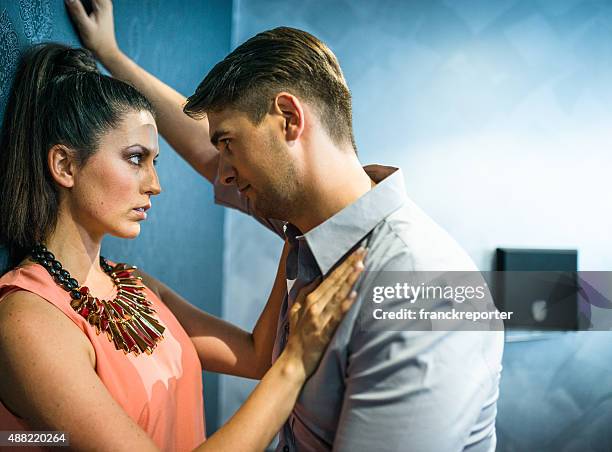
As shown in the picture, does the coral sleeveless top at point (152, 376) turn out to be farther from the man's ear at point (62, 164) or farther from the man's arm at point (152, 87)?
the man's arm at point (152, 87)

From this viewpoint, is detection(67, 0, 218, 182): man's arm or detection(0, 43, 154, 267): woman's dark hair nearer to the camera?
detection(0, 43, 154, 267): woman's dark hair

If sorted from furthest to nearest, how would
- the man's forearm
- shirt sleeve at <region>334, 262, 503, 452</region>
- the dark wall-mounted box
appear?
the dark wall-mounted box
the man's forearm
shirt sleeve at <region>334, 262, 503, 452</region>

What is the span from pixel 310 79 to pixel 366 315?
366mm

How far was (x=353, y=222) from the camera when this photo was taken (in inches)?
35.3

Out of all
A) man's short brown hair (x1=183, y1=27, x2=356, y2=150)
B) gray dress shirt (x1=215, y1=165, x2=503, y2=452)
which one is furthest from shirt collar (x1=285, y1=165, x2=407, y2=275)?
man's short brown hair (x1=183, y1=27, x2=356, y2=150)

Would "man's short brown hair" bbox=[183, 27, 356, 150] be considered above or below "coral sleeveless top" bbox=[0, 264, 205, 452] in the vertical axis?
above

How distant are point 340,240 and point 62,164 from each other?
43cm

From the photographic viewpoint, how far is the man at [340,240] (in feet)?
2.49

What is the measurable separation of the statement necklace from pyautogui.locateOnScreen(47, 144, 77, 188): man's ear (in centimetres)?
10

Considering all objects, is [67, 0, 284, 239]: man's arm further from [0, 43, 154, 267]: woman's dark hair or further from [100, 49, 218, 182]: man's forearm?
[0, 43, 154, 267]: woman's dark hair

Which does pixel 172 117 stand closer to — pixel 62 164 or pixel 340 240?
pixel 62 164

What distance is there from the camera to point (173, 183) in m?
1.70

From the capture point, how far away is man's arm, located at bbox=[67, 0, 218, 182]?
46.7 inches

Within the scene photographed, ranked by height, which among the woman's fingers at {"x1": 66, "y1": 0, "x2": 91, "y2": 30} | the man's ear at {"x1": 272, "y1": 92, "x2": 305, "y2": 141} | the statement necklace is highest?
the woman's fingers at {"x1": 66, "y1": 0, "x2": 91, "y2": 30}
